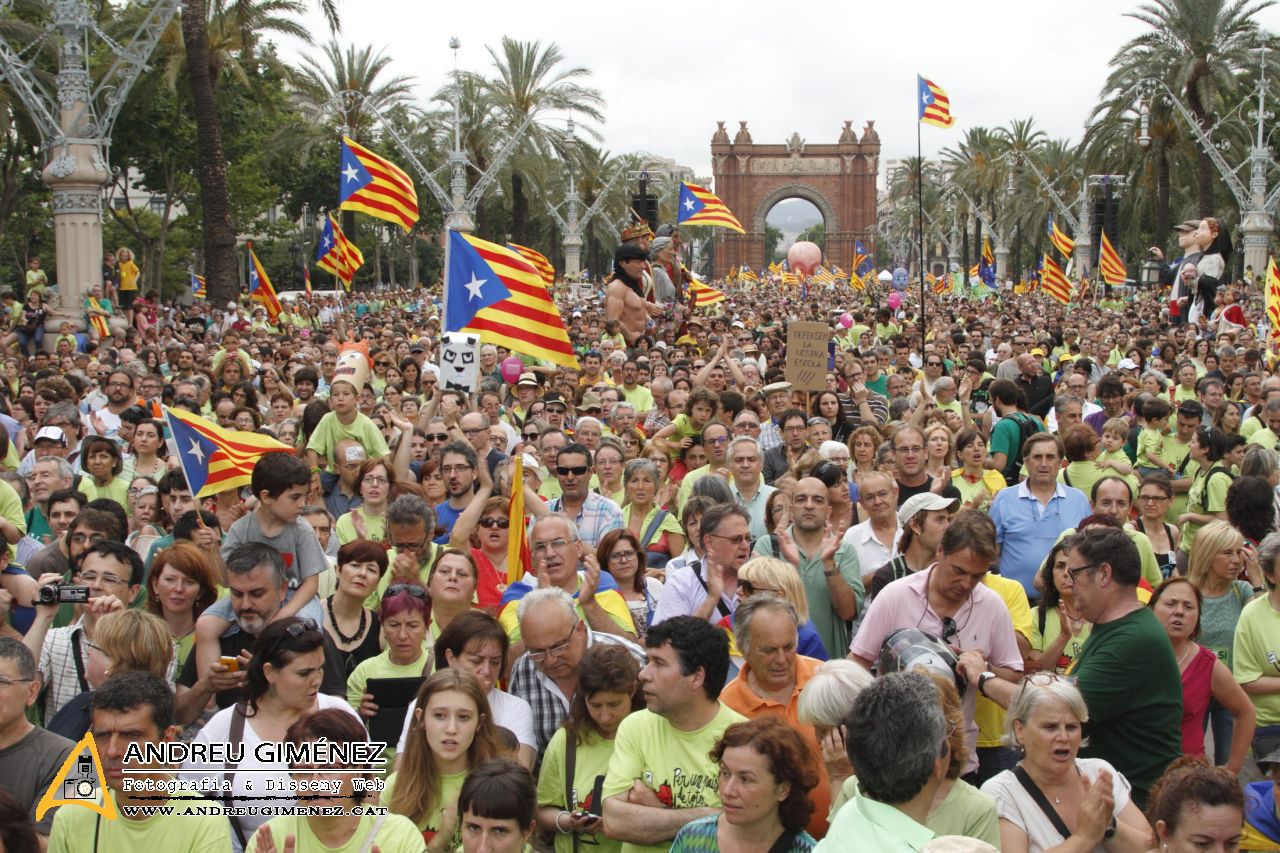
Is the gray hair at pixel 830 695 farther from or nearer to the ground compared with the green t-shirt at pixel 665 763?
farther from the ground

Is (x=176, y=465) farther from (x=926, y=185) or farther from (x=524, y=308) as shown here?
(x=926, y=185)

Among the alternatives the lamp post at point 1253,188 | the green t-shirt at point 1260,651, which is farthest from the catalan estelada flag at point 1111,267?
the green t-shirt at point 1260,651

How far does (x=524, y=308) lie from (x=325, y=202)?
51.5m

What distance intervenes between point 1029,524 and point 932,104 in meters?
15.6

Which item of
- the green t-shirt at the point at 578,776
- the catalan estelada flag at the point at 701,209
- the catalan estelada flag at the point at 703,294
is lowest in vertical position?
→ the green t-shirt at the point at 578,776

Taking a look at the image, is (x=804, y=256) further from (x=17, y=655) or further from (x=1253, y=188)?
(x=17, y=655)

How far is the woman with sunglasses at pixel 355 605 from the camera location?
5945mm

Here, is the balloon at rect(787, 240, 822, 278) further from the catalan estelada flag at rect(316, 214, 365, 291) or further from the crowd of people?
the crowd of people

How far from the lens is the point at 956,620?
205 inches


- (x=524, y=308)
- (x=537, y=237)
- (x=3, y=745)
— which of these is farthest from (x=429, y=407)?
(x=537, y=237)

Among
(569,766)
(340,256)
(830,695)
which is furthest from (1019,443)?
(340,256)

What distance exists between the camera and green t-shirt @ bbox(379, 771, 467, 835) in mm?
4355

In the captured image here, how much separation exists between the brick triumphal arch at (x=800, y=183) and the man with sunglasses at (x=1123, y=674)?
97.6 m

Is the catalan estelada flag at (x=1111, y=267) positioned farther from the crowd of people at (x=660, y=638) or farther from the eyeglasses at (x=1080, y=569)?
the eyeglasses at (x=1080, y=569)
